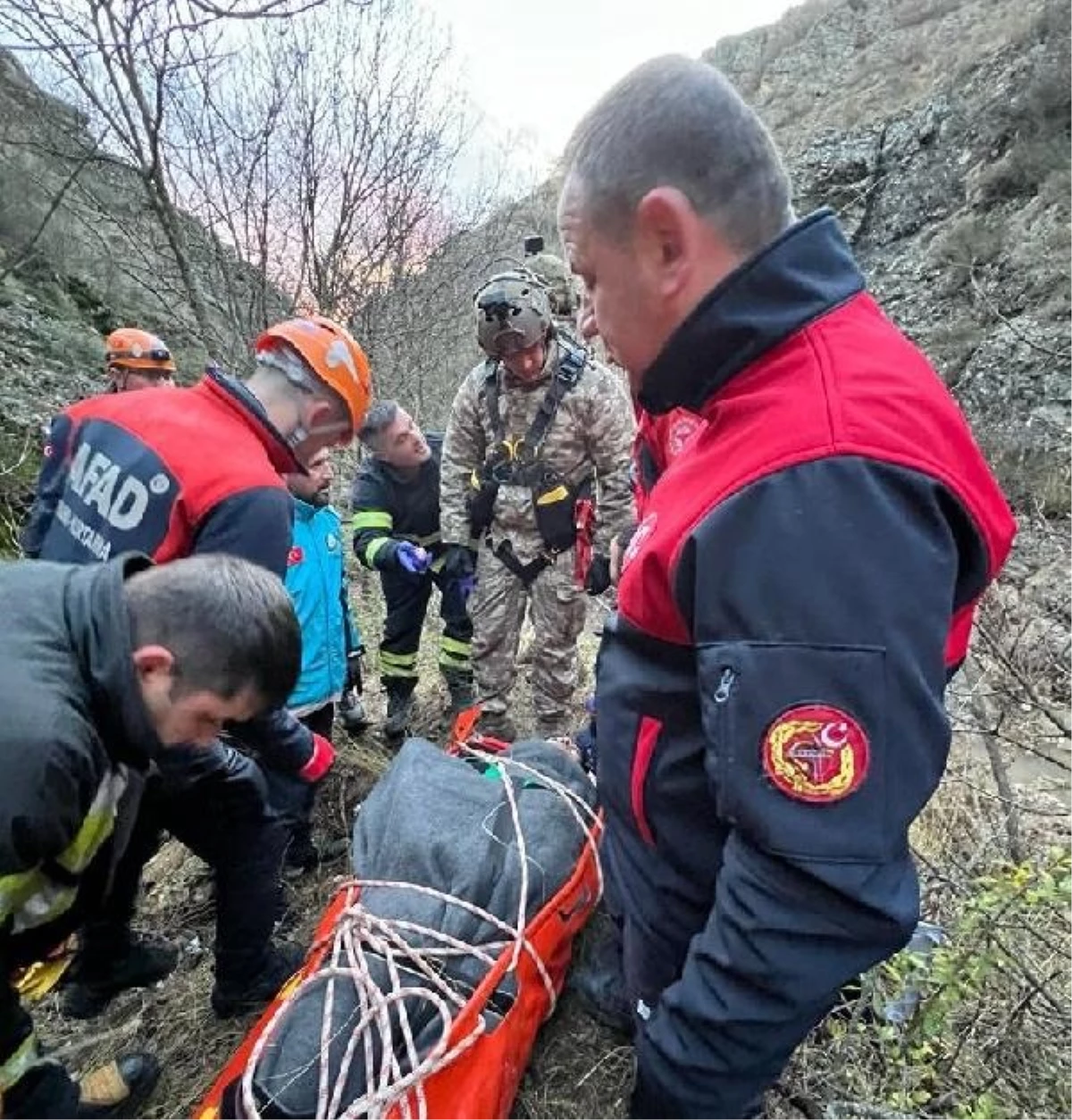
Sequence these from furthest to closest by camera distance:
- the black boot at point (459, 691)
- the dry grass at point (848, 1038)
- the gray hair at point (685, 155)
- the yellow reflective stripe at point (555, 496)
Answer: the black boot at point (459, 691) → the yellow reflective stripe at point (555, 496) → the dry grass at point (848, 1038) → the gray hair at point (685, 155)

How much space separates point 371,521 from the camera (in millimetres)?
4266

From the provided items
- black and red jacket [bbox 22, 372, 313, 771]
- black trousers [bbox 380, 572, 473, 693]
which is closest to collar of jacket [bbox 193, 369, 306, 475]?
black and red jacket [bbox 22, 372, 313, 771]

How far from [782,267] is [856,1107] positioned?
1.67 metres

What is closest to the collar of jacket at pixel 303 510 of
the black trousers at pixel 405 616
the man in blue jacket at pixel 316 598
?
the man in blue jacket at pixel 316 598

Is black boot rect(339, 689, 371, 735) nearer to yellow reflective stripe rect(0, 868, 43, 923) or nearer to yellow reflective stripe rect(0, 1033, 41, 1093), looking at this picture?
yellow reflective stripe rect(0, 1033, 41, 1093)

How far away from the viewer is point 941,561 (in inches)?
36.6

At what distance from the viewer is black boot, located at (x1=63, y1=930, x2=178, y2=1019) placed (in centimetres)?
240

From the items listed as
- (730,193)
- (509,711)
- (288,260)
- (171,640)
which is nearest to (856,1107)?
(171,640)

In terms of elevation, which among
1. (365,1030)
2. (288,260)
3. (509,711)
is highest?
(288,260)

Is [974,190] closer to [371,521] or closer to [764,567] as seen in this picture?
[371,521]

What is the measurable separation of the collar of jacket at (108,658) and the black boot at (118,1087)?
43.0 inches

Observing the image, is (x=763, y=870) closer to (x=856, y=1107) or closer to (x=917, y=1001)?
(x=856, y=1107)

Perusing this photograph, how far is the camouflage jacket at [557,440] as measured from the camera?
12.2ft

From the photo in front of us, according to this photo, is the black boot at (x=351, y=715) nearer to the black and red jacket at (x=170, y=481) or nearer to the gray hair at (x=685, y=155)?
the black and red jacket at (x=170, y=481)
